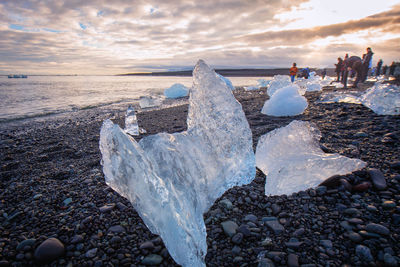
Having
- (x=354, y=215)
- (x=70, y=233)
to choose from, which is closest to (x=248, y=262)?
(x=354, y=215)

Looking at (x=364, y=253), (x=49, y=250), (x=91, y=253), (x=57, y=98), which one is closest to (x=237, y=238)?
(x=364, y=253)

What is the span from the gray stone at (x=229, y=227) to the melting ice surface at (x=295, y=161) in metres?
0.54

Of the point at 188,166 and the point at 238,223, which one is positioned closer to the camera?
the point at 238,223

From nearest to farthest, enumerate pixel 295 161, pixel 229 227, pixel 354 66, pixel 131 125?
pixel 229 227 < pixel 295 161 < pixel 131 125 < pixel 354 66

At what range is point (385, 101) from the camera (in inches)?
166

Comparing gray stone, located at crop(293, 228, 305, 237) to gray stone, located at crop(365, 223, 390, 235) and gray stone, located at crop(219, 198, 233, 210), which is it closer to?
gray stone, located at crop(365, 223, 390, 235)

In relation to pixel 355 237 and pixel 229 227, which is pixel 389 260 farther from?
pixel 229 227

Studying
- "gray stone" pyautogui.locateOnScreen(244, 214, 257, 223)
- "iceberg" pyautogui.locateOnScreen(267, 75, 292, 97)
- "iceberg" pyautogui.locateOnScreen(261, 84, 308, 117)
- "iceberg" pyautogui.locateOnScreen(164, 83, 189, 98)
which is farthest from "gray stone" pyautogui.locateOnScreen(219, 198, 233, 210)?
"iceberg" pyautogui.locateOnScreen(164, 83, 189, 98)

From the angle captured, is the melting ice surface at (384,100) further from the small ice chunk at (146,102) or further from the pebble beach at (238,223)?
the small ice chunk at (146,102)

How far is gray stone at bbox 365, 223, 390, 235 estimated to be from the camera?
1.36 metres

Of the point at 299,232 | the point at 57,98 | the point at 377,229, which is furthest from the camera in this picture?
the point at 57,98

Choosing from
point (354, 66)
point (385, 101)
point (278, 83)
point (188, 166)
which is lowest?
point (188, 166)

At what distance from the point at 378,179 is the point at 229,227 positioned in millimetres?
1464

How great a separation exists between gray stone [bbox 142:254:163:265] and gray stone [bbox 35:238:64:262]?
59 centimetres
